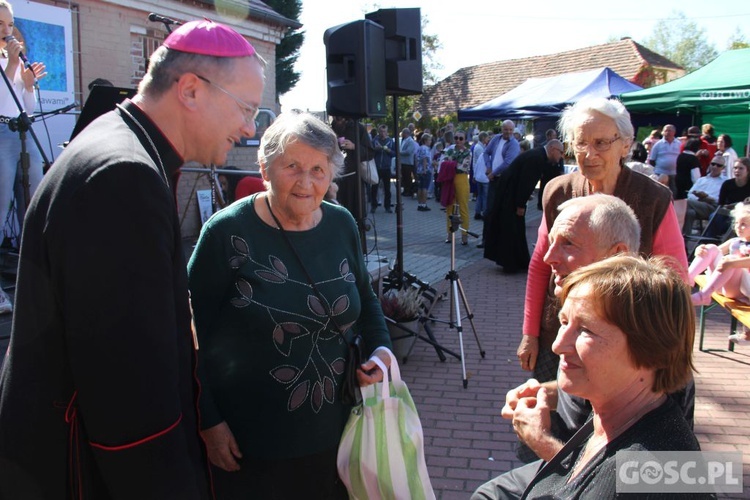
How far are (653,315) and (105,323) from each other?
1311 mm

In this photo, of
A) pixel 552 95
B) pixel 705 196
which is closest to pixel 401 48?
pixel 705 196

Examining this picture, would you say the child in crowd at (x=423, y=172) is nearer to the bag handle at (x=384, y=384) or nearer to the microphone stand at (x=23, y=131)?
the microphone stand at (x=23, y=131)

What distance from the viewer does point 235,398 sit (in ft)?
7.05

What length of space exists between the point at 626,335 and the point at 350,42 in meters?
4.71

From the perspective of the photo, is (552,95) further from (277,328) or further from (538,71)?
(538,71)

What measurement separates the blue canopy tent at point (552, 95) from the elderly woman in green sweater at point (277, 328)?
42.5 ft

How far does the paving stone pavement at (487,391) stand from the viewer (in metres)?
3.85

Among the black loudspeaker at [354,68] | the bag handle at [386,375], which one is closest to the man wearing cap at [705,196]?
the black loudspeaker at [354,68]

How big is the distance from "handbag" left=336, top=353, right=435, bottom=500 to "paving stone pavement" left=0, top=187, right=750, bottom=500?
1381 mm

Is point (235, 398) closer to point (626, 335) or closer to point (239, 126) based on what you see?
point (239, 126)

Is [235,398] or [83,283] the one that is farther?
[235,398]

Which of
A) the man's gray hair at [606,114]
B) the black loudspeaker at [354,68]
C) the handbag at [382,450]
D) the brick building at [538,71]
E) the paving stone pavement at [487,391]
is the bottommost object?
the paving stone pavement at [487,391]

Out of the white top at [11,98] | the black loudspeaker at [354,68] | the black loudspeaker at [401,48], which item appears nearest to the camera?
the white top at [11,98]

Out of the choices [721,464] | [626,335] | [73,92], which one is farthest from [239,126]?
[73,92]
